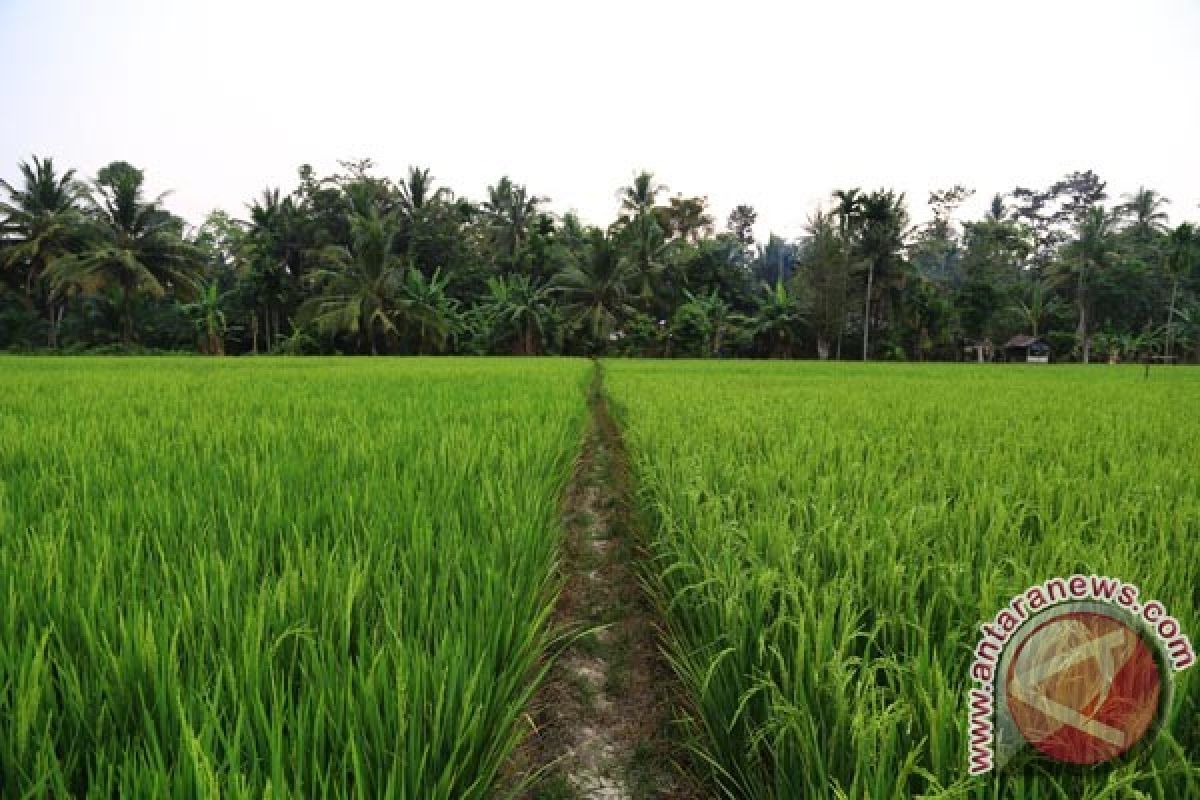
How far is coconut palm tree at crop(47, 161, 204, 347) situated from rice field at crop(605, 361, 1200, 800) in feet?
78.4

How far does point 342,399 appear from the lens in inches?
185

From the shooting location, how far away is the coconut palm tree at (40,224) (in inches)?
835

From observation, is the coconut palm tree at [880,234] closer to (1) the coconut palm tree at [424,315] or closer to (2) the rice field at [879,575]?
(1) the coconut palm tree at [424,315]

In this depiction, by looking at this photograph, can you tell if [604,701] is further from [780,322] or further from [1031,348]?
[1031,348]

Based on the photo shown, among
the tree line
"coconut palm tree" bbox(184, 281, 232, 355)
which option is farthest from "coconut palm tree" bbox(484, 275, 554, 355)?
"coconut palm tree" bbox(184, 281, 232, 355)

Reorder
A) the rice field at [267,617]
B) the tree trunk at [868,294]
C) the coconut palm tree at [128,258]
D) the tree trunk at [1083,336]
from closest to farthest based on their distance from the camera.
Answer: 1. the rice field at [267,617]
2. the coconut palm tree at [128,258]
3. the tree trunk at [868,294]
4. the tree trunk at [1083,336]

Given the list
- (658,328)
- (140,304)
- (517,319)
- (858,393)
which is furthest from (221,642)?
(140,304)

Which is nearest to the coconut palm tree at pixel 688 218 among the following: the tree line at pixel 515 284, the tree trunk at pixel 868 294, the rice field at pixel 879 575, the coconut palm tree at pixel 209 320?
the tree line at pixel 515 284

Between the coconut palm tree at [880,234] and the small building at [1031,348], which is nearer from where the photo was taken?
the coconut palm tree at [880,234]

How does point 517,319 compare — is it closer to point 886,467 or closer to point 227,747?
point 886,467

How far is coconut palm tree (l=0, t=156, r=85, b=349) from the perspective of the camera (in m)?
21.2

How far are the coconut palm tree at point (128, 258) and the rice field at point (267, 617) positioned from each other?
22677 mm

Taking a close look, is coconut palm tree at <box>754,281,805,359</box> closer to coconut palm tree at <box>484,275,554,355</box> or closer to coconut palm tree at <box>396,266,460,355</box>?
coconut palm tree at <box>484,275,554,355</box>

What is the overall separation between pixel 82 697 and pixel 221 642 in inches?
6.8
